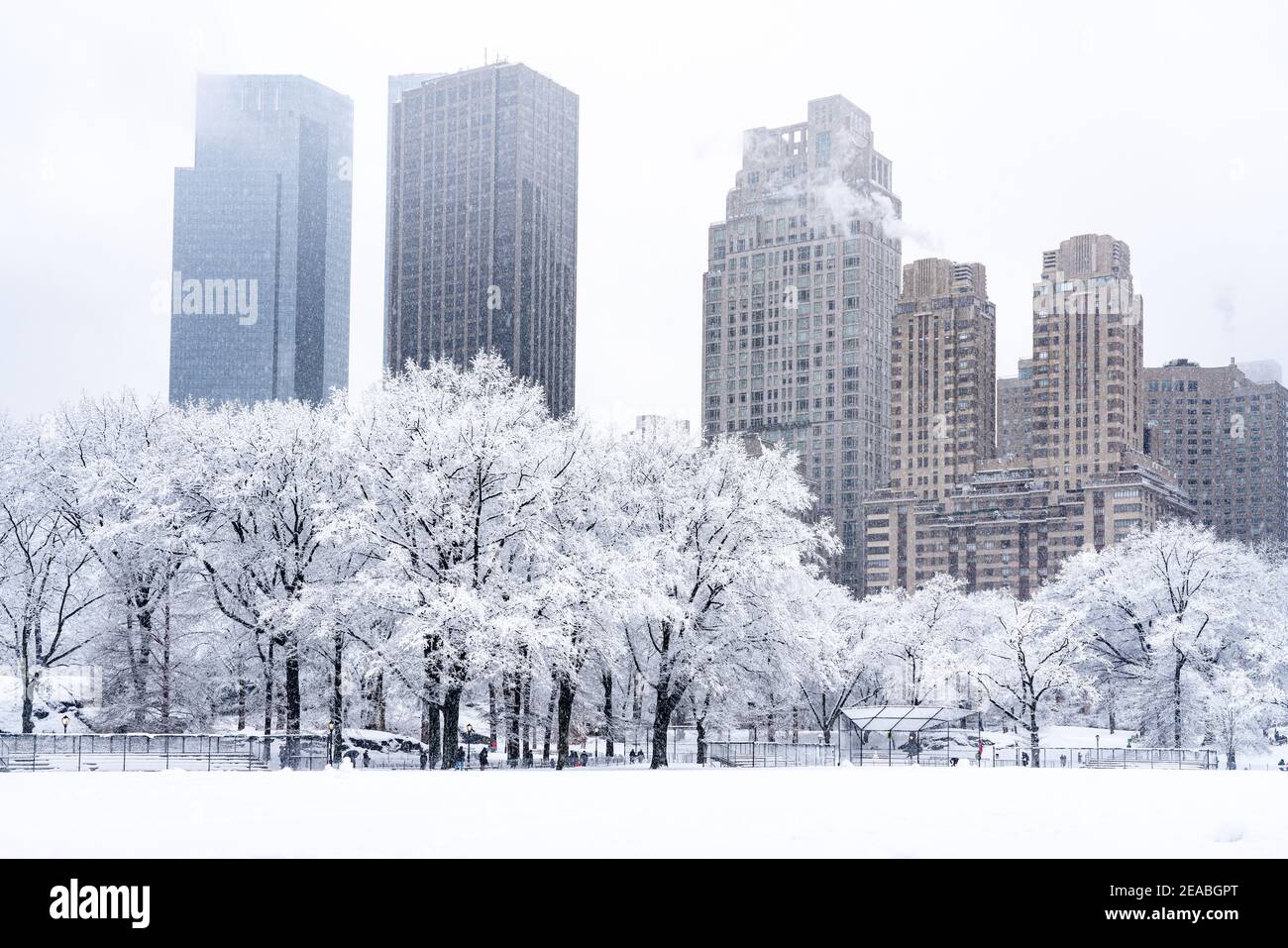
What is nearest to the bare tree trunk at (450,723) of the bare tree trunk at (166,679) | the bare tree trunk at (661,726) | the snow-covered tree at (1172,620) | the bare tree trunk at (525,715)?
the bare tree trunk at (525,715)

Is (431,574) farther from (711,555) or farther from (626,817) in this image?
(626,817)

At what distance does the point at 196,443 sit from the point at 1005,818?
3980 centimetres

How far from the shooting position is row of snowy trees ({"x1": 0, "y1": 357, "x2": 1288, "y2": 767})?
1940 inches

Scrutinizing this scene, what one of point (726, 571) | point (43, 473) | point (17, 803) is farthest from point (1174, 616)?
point (17, 803)

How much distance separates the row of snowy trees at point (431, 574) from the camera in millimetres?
49281

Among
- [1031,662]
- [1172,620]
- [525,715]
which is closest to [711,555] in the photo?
[525,715]

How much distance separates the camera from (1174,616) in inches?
2753

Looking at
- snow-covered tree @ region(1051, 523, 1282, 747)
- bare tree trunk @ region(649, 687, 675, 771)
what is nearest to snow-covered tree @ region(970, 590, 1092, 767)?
snow-covered tree @ region(1051, 523, 1282, 747)

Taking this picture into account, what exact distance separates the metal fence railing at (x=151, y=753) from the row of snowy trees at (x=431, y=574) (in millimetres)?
3140

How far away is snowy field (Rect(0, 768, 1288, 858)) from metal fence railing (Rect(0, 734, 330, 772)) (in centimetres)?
858

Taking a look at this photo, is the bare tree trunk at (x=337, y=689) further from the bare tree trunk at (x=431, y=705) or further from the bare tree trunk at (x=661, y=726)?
the bare tree trunk at (x=661, y=726)

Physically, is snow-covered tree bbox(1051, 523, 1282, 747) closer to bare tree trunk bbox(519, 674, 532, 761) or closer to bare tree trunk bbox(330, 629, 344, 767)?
bare tree trunk bbox(519, 674, 532, 761)

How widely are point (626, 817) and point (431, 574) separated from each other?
2649 centimetres
